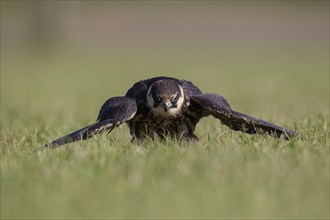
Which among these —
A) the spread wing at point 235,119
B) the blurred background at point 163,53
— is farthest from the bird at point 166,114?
the blurred background at point 163,53

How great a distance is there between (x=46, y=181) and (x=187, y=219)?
38.7 inches

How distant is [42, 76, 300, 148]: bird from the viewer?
5.47m

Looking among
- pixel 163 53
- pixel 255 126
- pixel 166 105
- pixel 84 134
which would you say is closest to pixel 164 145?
pixel 166 105

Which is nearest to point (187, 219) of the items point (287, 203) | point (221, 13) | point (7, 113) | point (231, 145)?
point (287, 203)

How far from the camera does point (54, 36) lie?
28.3 meters

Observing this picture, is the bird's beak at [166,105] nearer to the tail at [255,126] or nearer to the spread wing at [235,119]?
the spread wing at [235,119]

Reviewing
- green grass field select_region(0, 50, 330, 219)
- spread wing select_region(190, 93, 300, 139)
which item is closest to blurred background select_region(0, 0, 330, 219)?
green grass field select_region(0, 50, 330, 219)

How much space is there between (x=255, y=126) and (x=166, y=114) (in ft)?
2.21

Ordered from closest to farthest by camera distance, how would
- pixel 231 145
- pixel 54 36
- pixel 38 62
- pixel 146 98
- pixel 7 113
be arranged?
pixel 231 145
pixel 146 98
pixel 7 113
pixel 38 62
pixel 54 36

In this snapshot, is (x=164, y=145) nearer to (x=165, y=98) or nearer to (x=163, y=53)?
(x=165, y=98)

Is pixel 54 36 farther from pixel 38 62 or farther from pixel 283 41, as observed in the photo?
pixel 283 41

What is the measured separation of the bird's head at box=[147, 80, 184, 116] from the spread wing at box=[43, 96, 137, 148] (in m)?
0.15

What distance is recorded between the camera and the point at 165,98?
5.59m

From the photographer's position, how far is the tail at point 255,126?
17.7 feet
